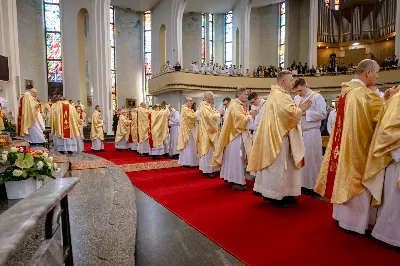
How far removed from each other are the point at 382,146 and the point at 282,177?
159 centimetres

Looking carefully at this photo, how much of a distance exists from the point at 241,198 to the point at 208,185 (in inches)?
45.5

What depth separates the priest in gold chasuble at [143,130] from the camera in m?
11.3

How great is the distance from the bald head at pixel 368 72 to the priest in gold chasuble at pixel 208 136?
3.91m

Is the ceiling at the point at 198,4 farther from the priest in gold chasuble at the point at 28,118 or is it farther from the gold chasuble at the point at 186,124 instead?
the gold chasuble at the point at 186,124

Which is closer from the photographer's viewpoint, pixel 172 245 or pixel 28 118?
pixel 172 245

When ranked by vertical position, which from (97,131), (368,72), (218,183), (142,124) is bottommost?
(218,183)

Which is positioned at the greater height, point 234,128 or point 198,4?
point 198,4

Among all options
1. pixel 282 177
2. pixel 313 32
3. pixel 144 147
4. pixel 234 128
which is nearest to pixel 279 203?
pixel 282 177

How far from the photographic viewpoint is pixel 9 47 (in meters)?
12.1

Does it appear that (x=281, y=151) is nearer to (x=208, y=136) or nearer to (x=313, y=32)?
(x=208, y=136)

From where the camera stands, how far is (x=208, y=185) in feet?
20.4

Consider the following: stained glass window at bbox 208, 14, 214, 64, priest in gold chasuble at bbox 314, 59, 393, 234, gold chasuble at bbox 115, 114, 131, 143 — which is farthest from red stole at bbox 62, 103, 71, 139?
stained glass window at bbox 208, 14, 214, 64

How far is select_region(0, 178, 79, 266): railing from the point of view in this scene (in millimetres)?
864

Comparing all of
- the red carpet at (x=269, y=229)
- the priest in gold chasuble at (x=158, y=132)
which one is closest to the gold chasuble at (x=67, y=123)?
the priest in gold chasuble at (x=158, y=132)
